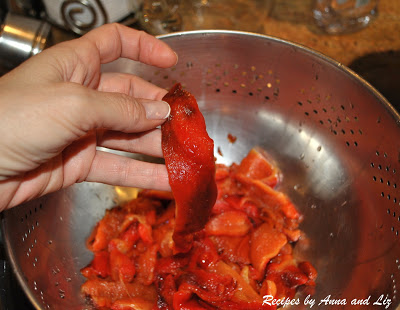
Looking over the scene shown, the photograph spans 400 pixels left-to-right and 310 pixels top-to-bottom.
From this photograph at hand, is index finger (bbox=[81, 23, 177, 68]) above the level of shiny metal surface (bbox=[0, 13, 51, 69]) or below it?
above

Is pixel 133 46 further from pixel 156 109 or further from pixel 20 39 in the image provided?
pixel 20 39

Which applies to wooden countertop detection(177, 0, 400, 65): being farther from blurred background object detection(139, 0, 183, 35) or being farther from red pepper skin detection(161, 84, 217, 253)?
red pepper skin detection(161, 84, 217, 253)

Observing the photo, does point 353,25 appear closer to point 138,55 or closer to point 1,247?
point 138,55

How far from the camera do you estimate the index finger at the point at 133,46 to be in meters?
1.64

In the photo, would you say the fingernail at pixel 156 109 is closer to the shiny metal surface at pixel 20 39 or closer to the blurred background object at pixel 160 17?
the shiny metal surface at pixel 20 39

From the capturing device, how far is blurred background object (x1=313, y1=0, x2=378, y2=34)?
254 centimetres

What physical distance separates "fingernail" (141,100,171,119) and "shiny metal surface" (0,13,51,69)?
875 mm

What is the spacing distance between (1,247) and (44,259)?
0.22 m

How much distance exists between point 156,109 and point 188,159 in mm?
251

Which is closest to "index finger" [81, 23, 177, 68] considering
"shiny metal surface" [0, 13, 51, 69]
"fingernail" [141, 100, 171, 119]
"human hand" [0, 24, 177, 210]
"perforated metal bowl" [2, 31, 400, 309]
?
"human hand" [0, 24, 177, 210]

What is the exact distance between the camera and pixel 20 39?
73.9 inches

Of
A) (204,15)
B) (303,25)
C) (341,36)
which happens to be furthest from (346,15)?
(204,15)

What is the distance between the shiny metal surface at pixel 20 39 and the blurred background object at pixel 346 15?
1.85 meters

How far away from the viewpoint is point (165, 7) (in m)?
2.47
